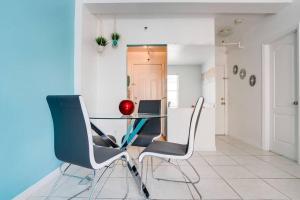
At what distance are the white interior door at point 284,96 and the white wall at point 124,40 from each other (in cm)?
129

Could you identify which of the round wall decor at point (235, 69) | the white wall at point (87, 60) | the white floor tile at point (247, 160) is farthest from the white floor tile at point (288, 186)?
the round wall decor at point (235, 69)

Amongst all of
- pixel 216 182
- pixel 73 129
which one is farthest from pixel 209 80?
pixel 73 129

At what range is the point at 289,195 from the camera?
195cm

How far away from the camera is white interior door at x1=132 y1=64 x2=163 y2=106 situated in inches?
237

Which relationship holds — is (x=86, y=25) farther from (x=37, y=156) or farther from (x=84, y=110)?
(x=84, y=110)

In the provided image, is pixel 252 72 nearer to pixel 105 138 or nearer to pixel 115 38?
pixel 115 38

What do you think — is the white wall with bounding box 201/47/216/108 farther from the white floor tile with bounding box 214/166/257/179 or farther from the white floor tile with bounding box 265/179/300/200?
the white floor tile with bounding box 265/179/300/200

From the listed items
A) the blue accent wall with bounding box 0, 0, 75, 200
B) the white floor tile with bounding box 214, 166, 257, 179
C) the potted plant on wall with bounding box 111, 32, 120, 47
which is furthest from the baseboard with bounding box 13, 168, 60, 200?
the potted plant on wall with bounding box 111, 32, 120, 47

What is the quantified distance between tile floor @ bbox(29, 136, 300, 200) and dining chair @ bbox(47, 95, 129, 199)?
629mm

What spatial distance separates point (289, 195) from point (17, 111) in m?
2.87

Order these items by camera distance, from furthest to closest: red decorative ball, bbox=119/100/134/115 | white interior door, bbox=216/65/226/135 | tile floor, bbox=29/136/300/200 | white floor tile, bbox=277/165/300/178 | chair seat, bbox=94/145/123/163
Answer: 1. white interior door, bbox=216/65/226/135
2. white floor tile, bbox=277/165/300/178
3. red decorative ball, bbox=119/100/134/115
4. tile floor, bbox=29/136/300/200
5. chair seat, bbox=94/145/123/163

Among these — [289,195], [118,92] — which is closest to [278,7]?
[289,195]

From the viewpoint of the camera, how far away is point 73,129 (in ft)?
4.72

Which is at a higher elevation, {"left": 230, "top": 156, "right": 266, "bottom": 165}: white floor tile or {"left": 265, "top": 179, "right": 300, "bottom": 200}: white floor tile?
{"left": 265, "top": 179, "right": 300, "bottom": 200}: white floor tile
